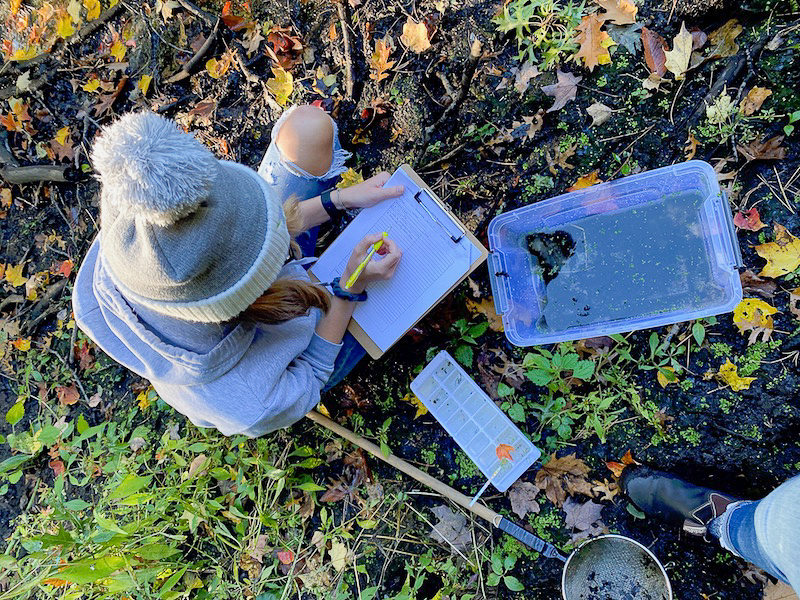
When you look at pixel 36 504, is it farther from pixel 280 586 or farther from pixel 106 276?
pixel 106 276

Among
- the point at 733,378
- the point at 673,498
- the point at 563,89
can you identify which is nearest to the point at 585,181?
the point at 563,89

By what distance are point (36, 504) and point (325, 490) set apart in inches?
69.7

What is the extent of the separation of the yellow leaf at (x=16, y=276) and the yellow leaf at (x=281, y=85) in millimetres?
2019

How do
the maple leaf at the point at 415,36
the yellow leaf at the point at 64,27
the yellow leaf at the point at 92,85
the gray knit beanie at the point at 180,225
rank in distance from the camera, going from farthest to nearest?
the yellow leaf at the point at 64,27 < the yellow leaf at the point at 92,85 < the maple leaf at the point at 415,36 < the gray knit beanie at the point at 180,225

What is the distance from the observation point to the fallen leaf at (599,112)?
234 centimetres

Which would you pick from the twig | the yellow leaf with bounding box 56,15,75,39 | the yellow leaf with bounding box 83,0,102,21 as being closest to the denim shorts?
the twig

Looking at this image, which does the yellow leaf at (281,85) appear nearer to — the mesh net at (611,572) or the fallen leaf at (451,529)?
the fallen leaf at (451,529)

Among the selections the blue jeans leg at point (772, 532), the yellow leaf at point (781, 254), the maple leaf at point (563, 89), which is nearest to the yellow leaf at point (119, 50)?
the maple leaf at point (563, 89)

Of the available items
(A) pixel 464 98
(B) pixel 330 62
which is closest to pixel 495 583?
(A) pixel 464 98

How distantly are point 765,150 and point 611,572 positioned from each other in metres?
1.86

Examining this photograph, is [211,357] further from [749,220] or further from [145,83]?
[145,83]

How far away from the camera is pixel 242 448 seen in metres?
2.70

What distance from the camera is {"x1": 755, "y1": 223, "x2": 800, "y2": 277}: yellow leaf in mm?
2092

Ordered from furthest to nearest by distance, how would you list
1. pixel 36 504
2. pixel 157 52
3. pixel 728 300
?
pixel 157 52, pixel 36 504, pixel 728 300
